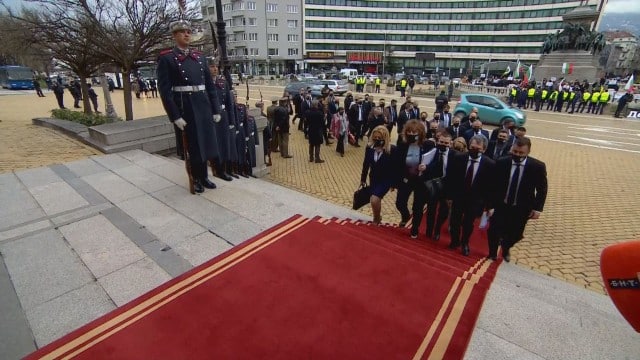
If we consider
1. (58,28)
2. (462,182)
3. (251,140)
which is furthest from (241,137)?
(58,28)

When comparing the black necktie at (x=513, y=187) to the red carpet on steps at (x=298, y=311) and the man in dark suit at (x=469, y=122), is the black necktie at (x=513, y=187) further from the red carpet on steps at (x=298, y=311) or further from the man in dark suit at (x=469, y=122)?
the man in dark suit at (x=469, y=122)

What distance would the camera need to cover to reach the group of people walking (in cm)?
409

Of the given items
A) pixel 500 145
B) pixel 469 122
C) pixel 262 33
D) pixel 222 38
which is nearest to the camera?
pixel 500 145

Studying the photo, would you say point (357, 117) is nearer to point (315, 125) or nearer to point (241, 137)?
point (315, 125)

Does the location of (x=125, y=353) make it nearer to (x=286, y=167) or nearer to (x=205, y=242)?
(x=205, y=242)

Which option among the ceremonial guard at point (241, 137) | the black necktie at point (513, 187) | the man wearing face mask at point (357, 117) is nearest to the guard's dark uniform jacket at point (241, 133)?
the ceremonial guard at point (241, 137)

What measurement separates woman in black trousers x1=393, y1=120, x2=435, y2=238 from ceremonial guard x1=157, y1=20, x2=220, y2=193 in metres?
2.83

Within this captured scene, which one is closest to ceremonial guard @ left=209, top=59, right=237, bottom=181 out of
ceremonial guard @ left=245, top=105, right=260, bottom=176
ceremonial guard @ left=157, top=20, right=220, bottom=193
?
ceremonial guard @ left=157, top=20, right=220, bottom=193

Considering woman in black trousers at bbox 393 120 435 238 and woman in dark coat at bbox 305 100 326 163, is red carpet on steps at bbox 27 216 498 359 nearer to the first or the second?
woman in black trousers at bbox 393 120 435 238

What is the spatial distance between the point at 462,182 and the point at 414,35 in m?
82.0

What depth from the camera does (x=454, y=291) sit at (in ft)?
9.20

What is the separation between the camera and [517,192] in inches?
162

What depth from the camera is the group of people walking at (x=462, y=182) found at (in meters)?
4.09

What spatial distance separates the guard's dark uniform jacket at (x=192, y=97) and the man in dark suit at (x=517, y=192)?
410 centimetres
